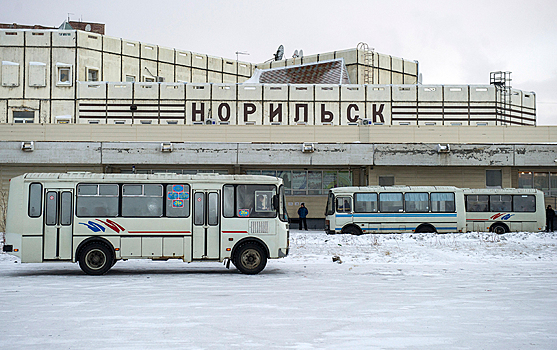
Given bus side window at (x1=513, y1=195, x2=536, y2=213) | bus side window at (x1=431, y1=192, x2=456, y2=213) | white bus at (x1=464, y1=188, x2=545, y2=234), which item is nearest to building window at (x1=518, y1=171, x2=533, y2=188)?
white bus at (x1=464, y1=188, x2=545, y2=234)

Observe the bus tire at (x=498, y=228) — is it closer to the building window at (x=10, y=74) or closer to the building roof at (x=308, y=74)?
the building roof at (x=308, y=74)

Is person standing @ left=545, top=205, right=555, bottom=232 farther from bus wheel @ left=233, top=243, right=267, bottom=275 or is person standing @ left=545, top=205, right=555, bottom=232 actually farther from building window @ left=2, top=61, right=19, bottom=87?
building window @ left=2, top=61, right=19, bottom=87

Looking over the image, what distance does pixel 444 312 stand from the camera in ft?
32.4

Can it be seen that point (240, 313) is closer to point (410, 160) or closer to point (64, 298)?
point (64, 298)

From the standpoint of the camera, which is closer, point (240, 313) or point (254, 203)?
point (240, 313)

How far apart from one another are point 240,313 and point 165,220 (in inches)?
263

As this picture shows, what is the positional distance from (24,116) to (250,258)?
36842 millimetres

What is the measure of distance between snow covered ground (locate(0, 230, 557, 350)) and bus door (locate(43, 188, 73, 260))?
2.06ft

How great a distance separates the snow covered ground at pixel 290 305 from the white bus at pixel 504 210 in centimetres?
1075

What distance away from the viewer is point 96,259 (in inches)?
611

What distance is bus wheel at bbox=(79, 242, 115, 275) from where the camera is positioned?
15.4 meters

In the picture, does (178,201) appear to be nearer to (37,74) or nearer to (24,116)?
(37,74)

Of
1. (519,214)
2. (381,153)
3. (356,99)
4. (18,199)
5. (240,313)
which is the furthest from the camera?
(356,99)

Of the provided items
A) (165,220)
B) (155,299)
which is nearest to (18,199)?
(165,220)
